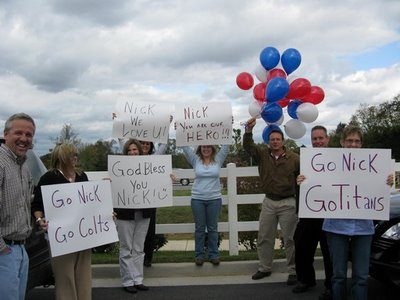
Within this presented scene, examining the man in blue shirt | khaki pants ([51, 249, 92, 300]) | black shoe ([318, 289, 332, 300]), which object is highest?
the man in blue shirt

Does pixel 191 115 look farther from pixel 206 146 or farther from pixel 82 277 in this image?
pixel 82 277

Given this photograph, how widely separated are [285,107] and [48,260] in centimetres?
393

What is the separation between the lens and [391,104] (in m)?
70.9

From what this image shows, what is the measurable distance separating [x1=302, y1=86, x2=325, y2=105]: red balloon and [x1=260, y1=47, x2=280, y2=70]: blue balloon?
655 millimetres

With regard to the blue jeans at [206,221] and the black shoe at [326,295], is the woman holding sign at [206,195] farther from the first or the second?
the black shoe at [326,295]

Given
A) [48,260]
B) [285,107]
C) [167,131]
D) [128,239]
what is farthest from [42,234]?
[285,107]

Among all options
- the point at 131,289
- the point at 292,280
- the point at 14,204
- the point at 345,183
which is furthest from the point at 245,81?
the point at 14,204

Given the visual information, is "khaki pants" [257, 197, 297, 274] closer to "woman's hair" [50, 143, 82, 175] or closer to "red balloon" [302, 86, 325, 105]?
"red balloon" [302, 86, 325, 105]

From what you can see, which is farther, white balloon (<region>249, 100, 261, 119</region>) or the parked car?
white balloon (<region>249, 100, 261, 119</region>)

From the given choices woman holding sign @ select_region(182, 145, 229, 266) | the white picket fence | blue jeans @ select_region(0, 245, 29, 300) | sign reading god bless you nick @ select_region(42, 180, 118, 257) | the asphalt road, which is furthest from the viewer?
the white picket fence

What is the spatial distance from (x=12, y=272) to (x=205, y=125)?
3.59 meters

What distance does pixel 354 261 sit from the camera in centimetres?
414

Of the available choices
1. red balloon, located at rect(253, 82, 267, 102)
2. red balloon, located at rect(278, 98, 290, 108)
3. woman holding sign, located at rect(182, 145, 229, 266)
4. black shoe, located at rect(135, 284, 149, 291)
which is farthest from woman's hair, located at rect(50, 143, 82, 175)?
red balloon, located at rect(278, 98, 290, 108)

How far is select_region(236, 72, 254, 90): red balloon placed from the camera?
21.8 feet
